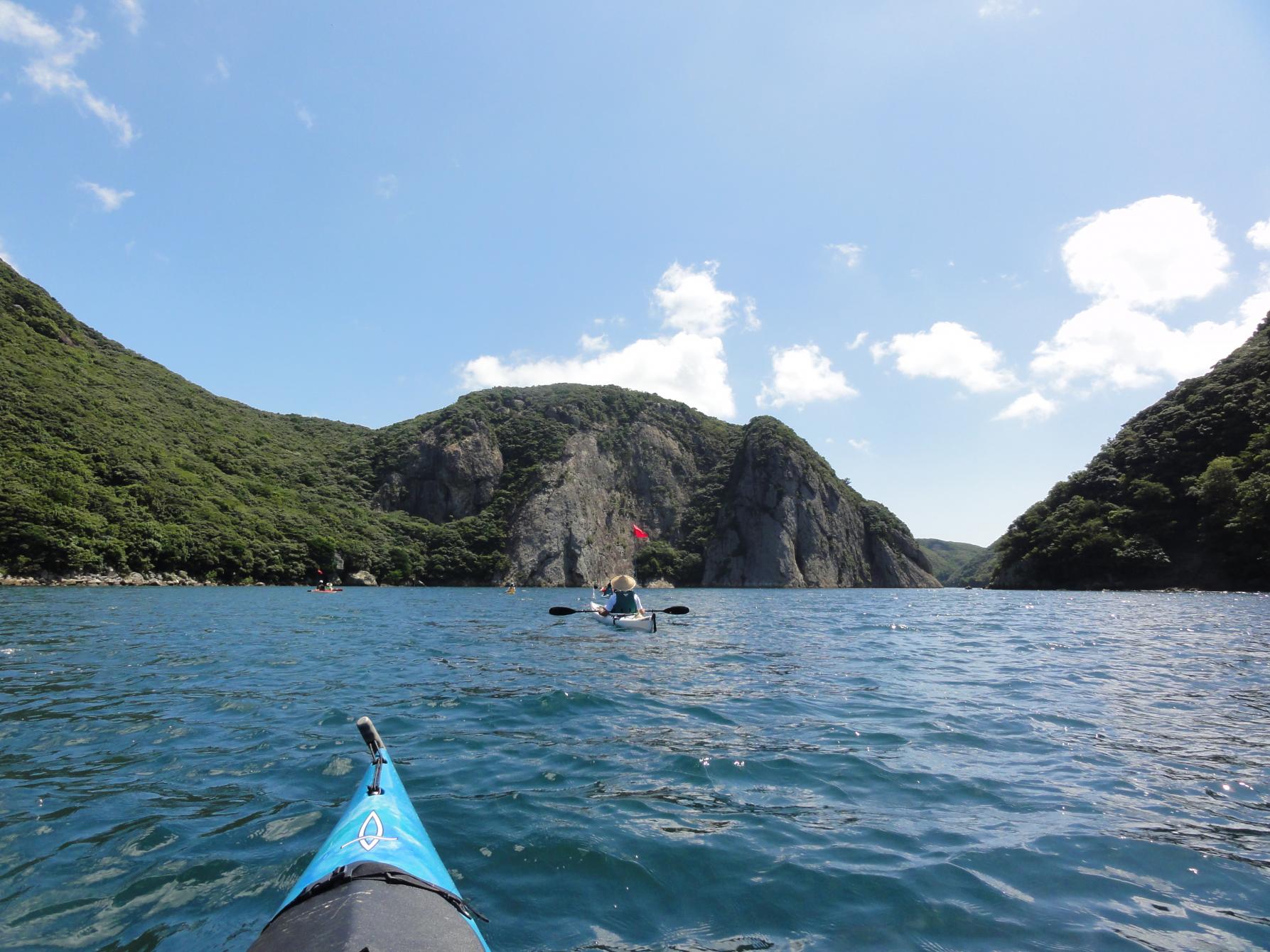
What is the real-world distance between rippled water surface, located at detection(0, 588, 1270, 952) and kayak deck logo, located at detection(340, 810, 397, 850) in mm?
971

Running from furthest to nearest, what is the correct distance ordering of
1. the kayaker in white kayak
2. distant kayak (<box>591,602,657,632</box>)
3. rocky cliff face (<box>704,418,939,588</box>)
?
1. rocky cliff face (<box>704,418,939,588</box>)
2. the kayaker in white kayak
3. distant kayak (<box>591,602,657,632</box>)

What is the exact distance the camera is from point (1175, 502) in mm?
72125

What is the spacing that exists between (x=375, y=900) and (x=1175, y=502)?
3705 inches

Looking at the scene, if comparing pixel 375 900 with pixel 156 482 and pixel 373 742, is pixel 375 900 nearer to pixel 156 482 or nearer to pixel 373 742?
pixel 373 742

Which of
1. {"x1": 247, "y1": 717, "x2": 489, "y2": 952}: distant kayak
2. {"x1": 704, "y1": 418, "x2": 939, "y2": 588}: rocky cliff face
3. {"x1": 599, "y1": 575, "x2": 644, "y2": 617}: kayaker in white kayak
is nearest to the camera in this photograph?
{"x1": 247, "y1": 717, "x2": 489, "y2": 952}: distant kayak

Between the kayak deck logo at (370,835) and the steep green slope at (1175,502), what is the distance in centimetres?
7850

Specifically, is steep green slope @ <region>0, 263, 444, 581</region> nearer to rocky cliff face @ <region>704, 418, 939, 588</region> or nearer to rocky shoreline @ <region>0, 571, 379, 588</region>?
rocky shoreline @ <region>0, 571, 379, 588</region>

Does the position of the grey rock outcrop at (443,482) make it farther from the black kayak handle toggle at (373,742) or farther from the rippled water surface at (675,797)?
the black kayak handle toggle at (373,742)

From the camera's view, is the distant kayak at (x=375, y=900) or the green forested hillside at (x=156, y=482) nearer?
the distant kayak at (x=375, y=900)

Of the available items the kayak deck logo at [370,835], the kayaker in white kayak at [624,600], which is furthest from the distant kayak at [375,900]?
the kayaker in white kayak at [624,600]

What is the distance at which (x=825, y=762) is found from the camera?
307 inches

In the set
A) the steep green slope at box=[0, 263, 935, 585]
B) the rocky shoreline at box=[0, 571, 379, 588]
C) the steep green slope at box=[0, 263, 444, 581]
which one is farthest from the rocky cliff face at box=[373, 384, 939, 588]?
the rocky shoreline at box=[0, 571, 379, 588]

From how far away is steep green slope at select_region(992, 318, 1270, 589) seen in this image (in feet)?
201

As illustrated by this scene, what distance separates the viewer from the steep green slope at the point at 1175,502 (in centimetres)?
6131
